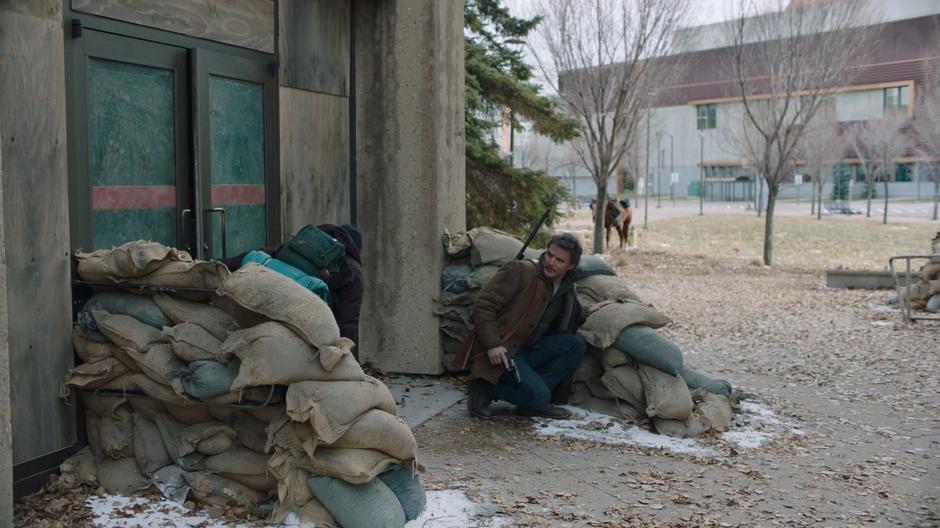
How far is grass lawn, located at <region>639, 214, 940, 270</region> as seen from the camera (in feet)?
74.3

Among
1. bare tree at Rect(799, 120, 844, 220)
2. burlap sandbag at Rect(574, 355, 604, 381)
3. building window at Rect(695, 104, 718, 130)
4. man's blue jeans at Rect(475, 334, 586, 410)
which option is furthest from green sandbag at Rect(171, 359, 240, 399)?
building window at Rect(695, 104, 718, 130)

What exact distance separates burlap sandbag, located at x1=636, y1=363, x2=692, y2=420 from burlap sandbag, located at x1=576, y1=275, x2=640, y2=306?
2.24 ft

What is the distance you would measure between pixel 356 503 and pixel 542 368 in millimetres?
2649

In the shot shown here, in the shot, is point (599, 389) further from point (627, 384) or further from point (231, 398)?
point (231, 398)

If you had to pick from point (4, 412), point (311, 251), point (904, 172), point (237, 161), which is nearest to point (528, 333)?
point (311, 251)

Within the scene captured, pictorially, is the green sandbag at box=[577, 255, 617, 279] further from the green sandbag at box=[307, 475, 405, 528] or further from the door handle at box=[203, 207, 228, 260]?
the green sandbag at box=[307, 475, 405, 528]

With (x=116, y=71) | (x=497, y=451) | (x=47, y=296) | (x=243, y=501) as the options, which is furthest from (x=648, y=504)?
(x=116, y=71)

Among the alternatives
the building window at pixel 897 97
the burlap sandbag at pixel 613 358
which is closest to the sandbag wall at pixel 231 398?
the burlap sandbag at pixel 613 358

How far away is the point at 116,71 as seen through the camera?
530 centimetres

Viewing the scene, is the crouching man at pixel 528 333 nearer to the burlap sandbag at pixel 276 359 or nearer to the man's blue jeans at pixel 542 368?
the man's blue jeans at pixel 542 368

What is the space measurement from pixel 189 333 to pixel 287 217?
2.51m

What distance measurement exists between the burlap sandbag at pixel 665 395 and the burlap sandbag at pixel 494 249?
164cm

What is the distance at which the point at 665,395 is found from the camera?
629 cm

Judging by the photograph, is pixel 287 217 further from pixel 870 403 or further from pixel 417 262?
pixel 870 403
